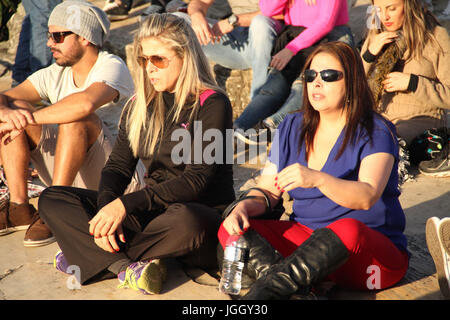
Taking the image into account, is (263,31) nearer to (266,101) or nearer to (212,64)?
(266,101)

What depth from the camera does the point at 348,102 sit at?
278 centimetres

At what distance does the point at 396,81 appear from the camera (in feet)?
14.3

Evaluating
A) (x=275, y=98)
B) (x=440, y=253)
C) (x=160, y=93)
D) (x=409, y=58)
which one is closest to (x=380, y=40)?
(x=409, y=58)

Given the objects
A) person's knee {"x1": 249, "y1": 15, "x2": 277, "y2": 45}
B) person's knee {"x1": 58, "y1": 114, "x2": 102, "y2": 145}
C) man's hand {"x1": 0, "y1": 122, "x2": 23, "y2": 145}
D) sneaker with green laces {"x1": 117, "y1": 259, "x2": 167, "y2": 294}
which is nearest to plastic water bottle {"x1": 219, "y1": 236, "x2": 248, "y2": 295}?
sneaker with green laces {"x1": 117, "y1": 259, "x2": 167, "y2": 294}

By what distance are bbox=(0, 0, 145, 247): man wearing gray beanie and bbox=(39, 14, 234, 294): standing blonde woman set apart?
480 millimetres

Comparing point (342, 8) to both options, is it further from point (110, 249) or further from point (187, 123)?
point (110, 249)

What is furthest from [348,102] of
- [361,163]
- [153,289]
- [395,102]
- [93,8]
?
[93,8]

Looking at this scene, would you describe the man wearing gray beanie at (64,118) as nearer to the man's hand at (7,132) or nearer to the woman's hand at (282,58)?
the man's hand at (7,132)

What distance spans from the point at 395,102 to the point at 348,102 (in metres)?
1.94

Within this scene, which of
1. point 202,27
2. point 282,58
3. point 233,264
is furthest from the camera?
point 202,27

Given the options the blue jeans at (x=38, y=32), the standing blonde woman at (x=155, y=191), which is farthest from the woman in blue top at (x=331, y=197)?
the blue jeans at (x=38, y=32)

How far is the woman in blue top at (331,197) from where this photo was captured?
2473 mm

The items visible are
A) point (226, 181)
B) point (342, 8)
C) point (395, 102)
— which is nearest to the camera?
point (226, 181)

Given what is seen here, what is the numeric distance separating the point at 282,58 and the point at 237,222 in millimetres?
2567
